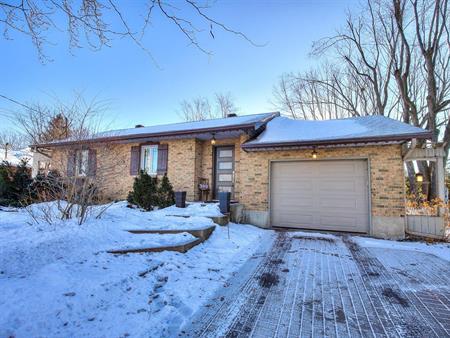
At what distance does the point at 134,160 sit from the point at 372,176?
868 centimetres

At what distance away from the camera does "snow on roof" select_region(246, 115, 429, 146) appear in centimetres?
647

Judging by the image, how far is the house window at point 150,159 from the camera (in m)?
9.81

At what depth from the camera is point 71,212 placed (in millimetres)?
4781

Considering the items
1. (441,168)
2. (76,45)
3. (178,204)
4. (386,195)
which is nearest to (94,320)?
(76,45)

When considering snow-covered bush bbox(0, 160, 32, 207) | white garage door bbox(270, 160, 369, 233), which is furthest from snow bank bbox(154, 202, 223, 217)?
snow-covered bush bbox(0, 160, 32, 207)

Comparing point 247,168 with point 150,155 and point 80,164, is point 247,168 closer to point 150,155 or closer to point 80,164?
point 150,155

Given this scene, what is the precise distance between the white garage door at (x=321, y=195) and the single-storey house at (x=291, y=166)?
0.03 meters

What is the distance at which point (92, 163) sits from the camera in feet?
17.5

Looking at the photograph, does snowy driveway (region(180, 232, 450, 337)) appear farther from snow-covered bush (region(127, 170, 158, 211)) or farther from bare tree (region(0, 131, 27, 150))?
bare tree (region(0, 131, 27, 150))

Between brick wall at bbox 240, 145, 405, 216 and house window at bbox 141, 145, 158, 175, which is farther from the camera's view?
house window at bbox 141, 145, 158, 175

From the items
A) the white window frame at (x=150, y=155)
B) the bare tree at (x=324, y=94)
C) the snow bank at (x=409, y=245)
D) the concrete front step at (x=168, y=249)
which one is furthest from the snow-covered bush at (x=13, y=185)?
the bare tree at (x=324, y=94)

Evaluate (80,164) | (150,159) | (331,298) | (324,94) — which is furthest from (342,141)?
(324,94)

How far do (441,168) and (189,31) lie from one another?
780cm

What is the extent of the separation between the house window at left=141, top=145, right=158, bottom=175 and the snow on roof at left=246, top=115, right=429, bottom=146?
424 centimetres
